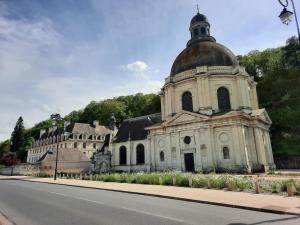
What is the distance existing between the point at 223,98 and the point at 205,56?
22.3ft

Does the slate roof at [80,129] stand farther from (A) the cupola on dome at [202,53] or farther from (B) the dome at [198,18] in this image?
(B) the dome at [198,18]

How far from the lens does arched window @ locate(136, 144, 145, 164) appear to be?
135 ft

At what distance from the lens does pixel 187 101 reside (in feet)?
119

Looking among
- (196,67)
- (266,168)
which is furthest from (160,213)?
(196,67)

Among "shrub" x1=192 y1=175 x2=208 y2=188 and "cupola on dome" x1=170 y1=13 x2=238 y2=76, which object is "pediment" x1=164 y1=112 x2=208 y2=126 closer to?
"cupola on dome" x1=170 y1=13 x2=238 y2=76

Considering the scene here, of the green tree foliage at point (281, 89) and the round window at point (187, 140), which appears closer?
the round window at point (187, 140)

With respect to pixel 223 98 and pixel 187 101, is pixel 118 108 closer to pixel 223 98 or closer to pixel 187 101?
pixel 187 101

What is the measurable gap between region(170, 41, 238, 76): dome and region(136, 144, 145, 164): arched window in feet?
46.8

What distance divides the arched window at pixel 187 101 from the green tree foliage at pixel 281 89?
18.3 m

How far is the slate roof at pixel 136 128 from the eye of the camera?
42.9m

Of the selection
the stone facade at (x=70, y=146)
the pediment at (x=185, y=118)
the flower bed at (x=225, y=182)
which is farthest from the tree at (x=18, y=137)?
the flower bed at (x=225, y=182)

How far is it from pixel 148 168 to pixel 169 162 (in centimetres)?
507

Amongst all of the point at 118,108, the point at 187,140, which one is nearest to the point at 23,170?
the point at 118,108

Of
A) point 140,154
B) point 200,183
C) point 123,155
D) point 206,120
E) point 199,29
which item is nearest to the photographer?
point 200,183
